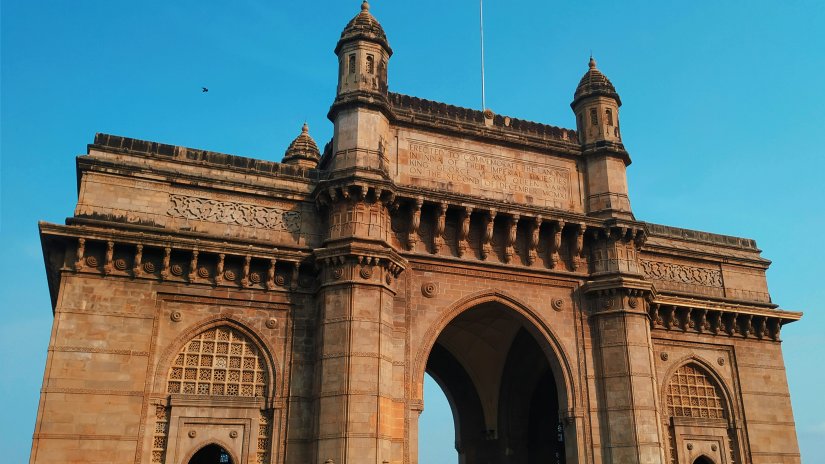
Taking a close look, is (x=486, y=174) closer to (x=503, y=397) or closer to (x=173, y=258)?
(x=503, y=397)

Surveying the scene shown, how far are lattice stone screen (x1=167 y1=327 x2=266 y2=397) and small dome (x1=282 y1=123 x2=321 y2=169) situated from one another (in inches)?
444

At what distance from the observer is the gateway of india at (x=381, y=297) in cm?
1680

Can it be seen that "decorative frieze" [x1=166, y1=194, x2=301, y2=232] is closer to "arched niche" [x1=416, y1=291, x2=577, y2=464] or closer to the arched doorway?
"arched niche" [x1=416, y1=291, x2=577, y2=464]

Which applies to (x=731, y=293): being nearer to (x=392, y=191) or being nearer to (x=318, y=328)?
(x=392, y=191)

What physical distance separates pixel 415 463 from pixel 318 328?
12.6ft

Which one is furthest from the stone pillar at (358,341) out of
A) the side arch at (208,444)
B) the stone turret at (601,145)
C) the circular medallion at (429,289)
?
the stone turret at (601,145)

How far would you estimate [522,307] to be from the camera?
20.3m

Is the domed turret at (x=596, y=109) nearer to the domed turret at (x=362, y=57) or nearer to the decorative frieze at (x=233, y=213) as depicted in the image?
the domed turret at (x=362, y=57)

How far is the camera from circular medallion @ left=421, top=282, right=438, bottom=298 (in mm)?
19422

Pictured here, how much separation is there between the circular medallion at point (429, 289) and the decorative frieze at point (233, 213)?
345cm

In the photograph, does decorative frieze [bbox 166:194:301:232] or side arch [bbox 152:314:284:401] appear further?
Result: decorative frieze [bbox 166:194:301:232]

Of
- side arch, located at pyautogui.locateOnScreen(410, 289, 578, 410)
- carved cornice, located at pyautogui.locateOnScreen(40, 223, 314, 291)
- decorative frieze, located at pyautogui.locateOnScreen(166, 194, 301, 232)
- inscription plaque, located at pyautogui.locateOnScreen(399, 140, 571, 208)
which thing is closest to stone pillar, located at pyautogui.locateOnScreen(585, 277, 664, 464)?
side arch, located at pyautogui.locateOnScreen(410, 289, 578, 410)

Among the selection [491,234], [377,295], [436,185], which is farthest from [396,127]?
[377,295]

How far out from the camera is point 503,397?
2511cm
